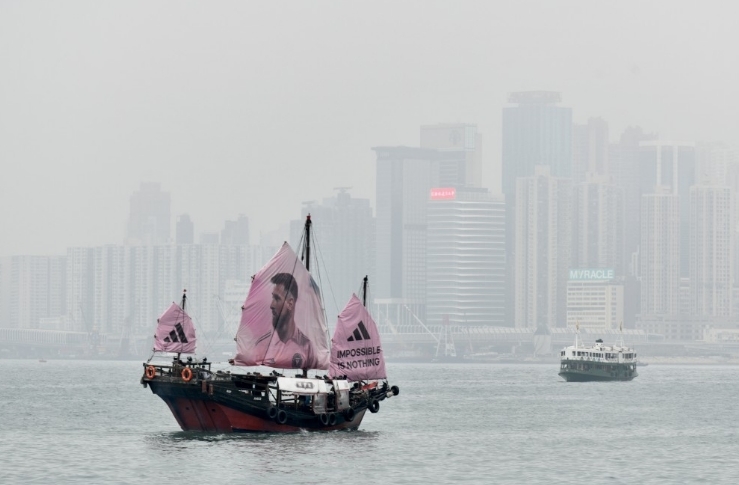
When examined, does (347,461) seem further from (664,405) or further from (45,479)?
(664,405)

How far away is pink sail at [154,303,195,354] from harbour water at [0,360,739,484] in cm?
513

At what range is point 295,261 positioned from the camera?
309 feet

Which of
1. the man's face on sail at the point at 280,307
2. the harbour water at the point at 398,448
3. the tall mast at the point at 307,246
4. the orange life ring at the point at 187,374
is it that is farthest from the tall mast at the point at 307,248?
the orange life ring at the point at 187,374

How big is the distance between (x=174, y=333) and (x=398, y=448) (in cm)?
1753

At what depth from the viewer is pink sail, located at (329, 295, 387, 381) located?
3676 inches

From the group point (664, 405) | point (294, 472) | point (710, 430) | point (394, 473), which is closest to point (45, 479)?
point (294, 472)

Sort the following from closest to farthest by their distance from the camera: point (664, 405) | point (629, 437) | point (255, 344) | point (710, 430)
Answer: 1. point (255, 344)
2. point (629, 437)
3. point (710, 430)
4. point (664, 405)

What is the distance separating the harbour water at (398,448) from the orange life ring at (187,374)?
11.0 feet

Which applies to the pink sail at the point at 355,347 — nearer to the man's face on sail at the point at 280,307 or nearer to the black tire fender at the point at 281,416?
the man's face on sail at the point at 280,307

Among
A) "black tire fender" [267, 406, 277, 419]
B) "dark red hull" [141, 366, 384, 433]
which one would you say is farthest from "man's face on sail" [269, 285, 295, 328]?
"black tire fender" [267, 406, 277, 419]

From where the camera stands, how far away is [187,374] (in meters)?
85.8

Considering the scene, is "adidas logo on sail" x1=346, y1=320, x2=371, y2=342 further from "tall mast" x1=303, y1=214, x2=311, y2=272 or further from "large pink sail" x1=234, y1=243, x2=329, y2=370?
"tall mast" x1=303, y1=214, x2=311, y2=272

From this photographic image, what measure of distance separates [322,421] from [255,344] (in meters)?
6.45

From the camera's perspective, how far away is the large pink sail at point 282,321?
93125 mm
